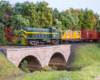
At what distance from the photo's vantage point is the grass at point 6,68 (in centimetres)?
1648

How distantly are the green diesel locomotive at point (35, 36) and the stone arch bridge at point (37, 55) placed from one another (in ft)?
8.74

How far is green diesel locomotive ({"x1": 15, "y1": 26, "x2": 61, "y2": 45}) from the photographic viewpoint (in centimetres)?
2734

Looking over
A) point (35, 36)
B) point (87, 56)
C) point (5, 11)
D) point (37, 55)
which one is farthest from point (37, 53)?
point (5, 11)

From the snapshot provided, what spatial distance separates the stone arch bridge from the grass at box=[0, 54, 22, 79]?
1.15 m

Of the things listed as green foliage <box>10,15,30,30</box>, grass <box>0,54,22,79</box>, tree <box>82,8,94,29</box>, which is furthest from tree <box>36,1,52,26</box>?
grass <box>0,54,22,79</box>

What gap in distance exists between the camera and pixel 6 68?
17.2m

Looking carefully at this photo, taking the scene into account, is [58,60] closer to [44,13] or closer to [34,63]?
[34,63]

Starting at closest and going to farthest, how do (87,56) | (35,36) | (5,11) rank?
(35,36)
(87,56)
(5,11)

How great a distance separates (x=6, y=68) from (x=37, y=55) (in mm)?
7608

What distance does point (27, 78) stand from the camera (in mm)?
15266

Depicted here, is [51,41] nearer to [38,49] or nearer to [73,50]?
[73,50]

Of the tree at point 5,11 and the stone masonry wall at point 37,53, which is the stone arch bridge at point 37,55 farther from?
the tree at point 5,11

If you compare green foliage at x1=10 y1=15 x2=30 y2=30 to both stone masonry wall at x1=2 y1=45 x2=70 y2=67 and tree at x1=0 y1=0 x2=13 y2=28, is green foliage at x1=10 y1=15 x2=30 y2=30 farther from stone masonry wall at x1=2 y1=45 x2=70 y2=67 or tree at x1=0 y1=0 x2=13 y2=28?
stone masonry wall at x1=2 y1=45 x2=70 y2=67

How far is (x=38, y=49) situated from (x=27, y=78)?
9.36 metres
